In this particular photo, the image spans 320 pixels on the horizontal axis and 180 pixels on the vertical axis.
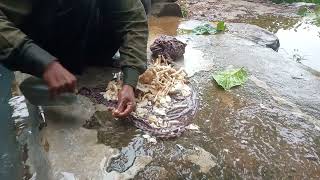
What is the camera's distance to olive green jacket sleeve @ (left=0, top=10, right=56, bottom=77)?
259cm

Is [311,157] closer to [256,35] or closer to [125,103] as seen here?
[125,103]

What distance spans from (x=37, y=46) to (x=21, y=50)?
94 mm

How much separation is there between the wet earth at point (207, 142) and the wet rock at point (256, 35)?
6.29ft

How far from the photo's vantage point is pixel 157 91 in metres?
3.41

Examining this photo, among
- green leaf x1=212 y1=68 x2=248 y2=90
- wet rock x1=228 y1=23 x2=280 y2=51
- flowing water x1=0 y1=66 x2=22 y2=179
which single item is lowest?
flowing water x1=0 y1=66 x2=22 y2=179

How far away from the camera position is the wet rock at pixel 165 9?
7.01m

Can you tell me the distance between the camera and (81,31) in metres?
3.08

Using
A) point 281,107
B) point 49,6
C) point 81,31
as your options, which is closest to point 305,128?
point 281,107

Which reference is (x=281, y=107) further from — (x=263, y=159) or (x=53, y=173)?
(x=53, y=173)

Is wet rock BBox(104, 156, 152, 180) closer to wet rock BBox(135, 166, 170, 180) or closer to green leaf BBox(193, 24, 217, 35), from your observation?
wet rock BBox(135, 166, 170, 180)

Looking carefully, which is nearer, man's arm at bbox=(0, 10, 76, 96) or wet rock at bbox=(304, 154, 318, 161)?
man's arm at bbox=(0, 10, 76, 96)

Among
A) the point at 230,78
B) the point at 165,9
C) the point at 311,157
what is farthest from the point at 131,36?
the point at 165,9

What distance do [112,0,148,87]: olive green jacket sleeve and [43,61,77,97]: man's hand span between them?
56 cm

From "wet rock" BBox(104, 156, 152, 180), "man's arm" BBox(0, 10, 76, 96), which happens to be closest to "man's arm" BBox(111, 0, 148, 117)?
"wet rock" BBox(104, 156, 152, 180)
